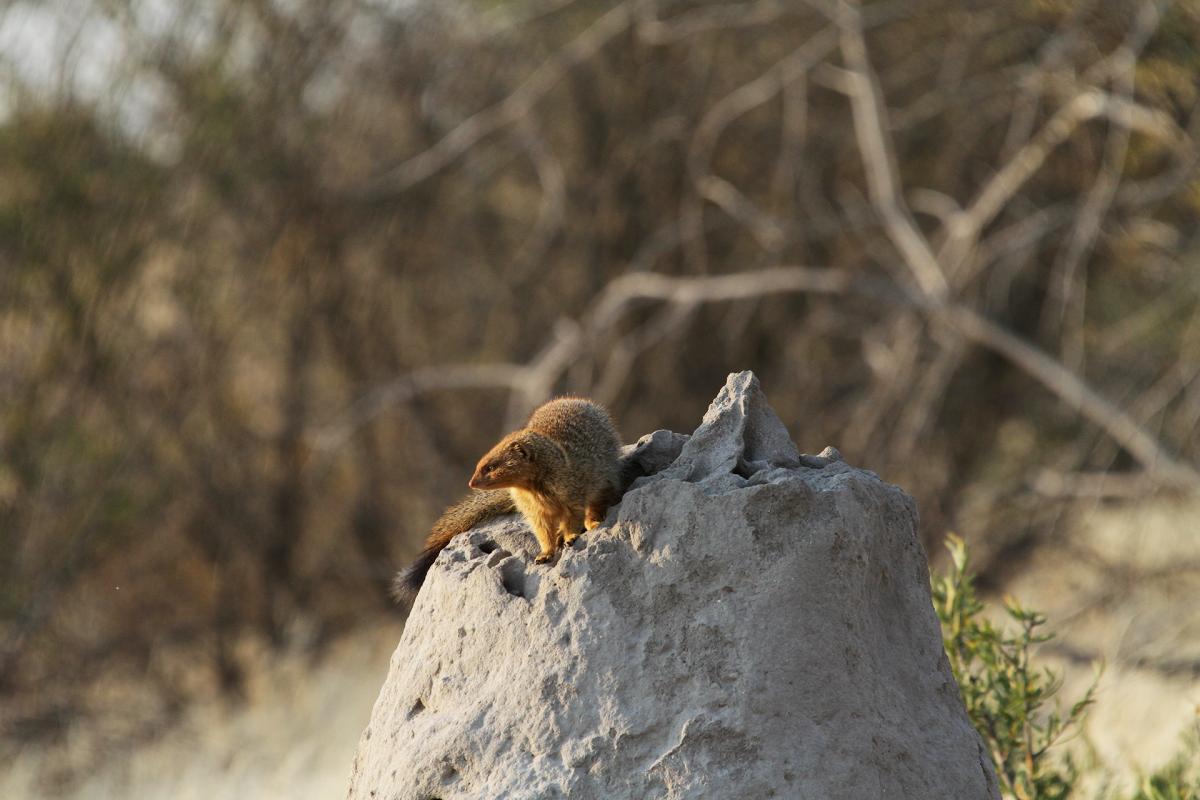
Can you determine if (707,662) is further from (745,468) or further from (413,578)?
(413,578)

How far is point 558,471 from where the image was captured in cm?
234

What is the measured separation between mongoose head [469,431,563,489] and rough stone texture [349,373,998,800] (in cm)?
14

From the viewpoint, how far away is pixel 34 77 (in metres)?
8.59

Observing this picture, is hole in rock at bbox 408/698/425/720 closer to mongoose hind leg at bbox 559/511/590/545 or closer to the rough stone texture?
the rough stone texture

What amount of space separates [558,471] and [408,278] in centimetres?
791

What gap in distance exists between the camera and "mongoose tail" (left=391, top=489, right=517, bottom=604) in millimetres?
2676

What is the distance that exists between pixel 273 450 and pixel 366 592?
1126 millimetres

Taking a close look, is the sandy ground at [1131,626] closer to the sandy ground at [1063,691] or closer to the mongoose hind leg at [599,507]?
the sandy ground at [1063,691]

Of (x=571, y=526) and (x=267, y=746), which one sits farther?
(x=267, y=746)

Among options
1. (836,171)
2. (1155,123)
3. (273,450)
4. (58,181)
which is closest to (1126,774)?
Answer: (1155,123)

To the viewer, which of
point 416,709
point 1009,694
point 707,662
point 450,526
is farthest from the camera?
point 1009,694

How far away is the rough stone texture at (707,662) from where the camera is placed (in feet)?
7.15

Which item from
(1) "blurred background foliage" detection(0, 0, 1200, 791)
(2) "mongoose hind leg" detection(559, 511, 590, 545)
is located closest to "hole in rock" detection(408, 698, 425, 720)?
(2) "mongoose hind leg" detection(559, 511, 590, 545)

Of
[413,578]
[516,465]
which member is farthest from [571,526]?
[413,578]
